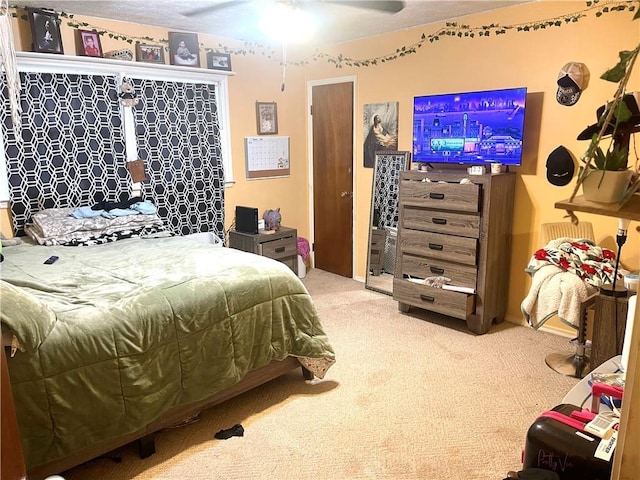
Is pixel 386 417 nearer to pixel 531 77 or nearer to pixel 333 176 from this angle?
pixel 531 77

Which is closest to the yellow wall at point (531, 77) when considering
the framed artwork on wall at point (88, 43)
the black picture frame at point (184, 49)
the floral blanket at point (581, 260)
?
the floral blanket at point (581, 260)

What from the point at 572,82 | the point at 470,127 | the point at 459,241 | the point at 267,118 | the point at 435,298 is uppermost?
the point at 572,82

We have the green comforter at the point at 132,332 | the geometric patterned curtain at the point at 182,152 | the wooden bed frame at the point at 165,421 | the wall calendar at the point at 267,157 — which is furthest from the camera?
the wall calendar at the point at 267,157

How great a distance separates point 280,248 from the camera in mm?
4711

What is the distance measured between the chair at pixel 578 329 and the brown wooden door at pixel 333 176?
2.02 metres

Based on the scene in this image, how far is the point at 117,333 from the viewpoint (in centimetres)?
211

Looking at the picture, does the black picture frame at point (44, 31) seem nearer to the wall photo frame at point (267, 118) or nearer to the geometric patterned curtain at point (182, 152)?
the geometric patterned curtain at point (182, 152)

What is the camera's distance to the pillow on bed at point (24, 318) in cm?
177

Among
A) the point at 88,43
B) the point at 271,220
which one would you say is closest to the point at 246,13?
the point at 88,43

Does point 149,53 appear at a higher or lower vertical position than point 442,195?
higher

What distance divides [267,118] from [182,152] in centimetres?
102

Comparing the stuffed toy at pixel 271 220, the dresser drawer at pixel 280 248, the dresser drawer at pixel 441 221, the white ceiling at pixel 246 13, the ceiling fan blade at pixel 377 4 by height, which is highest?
the white ceiling at pixel 246 13

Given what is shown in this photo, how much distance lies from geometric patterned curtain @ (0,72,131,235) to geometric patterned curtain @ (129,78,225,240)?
0.79ft

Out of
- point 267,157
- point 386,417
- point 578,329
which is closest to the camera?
point 386,417
